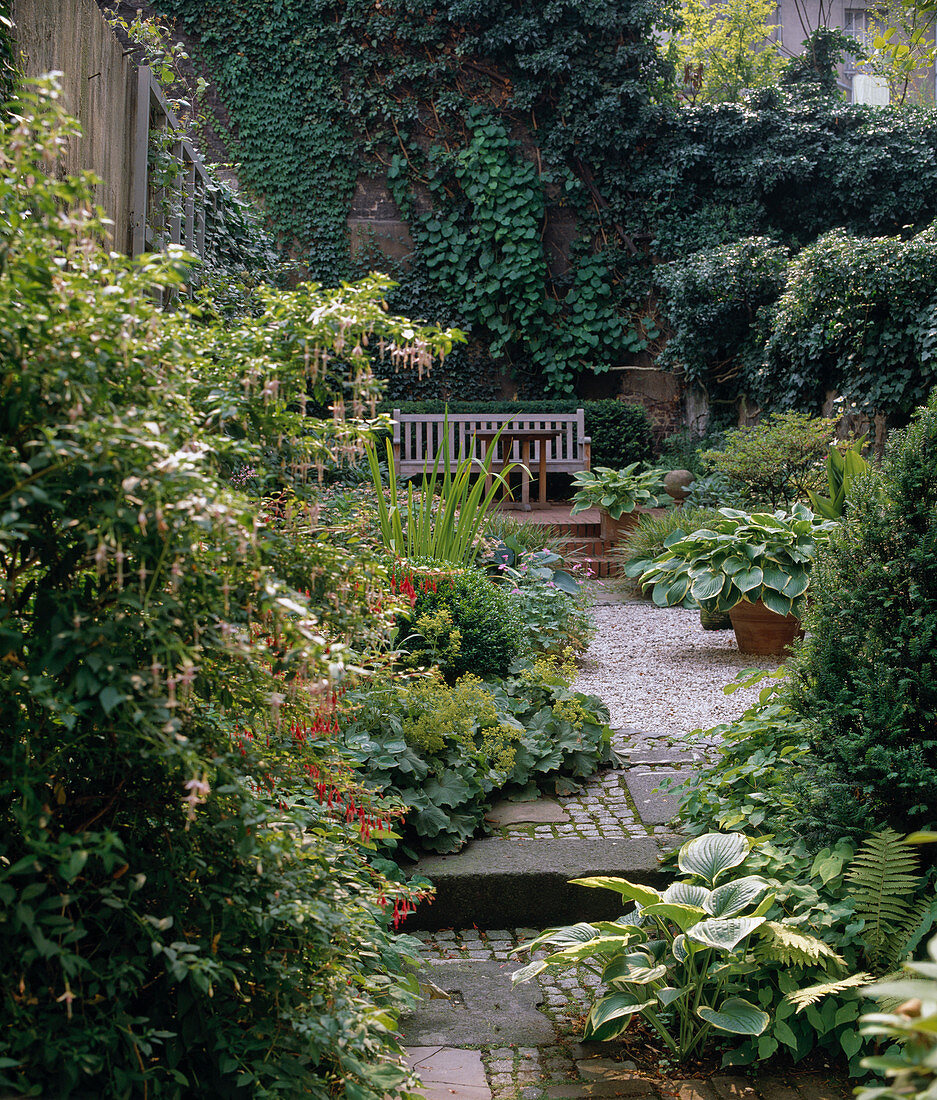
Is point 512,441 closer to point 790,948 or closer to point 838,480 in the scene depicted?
point 838,480

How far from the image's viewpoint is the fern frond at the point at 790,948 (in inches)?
73.2

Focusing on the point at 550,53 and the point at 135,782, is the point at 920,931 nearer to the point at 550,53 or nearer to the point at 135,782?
the point at 135,782

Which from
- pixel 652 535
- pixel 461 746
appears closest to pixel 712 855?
pixel 461 746

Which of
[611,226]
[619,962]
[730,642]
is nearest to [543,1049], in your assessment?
[619,962]

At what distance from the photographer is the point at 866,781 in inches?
85.7

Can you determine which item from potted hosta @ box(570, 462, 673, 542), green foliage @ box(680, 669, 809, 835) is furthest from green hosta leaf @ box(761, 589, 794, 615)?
potted hosta @ box(570, 462, 673, 542)

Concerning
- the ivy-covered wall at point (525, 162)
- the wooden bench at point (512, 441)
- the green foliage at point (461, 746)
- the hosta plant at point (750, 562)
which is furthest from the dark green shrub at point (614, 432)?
the green foliage at point (461, 746)

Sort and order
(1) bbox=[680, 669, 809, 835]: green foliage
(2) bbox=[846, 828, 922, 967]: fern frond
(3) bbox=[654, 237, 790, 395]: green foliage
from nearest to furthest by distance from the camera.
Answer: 1. (2) bbox=[846, 828, 922, 967]: fern frond
2. (1) bbox=[680, 669, 809, 835]: green foliage
3. (3) bbox=[654, 237, 790, 395]: green foliage

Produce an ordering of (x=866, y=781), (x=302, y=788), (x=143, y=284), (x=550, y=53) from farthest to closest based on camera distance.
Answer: (x=550, y=53) < (x=866, y=781) < (x=302, y=788) < (x=143, y=284)

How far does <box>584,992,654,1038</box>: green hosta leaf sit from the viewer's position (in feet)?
6.25

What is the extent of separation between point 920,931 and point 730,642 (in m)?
3.84

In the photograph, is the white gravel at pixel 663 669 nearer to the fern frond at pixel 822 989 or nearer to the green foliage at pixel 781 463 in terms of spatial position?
the green foliage at pixel 781 463

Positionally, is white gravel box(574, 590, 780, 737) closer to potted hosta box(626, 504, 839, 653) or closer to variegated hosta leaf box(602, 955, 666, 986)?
potted hosta box(626, 504, 839, 653)

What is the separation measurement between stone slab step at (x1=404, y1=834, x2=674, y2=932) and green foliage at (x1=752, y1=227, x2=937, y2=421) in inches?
244
